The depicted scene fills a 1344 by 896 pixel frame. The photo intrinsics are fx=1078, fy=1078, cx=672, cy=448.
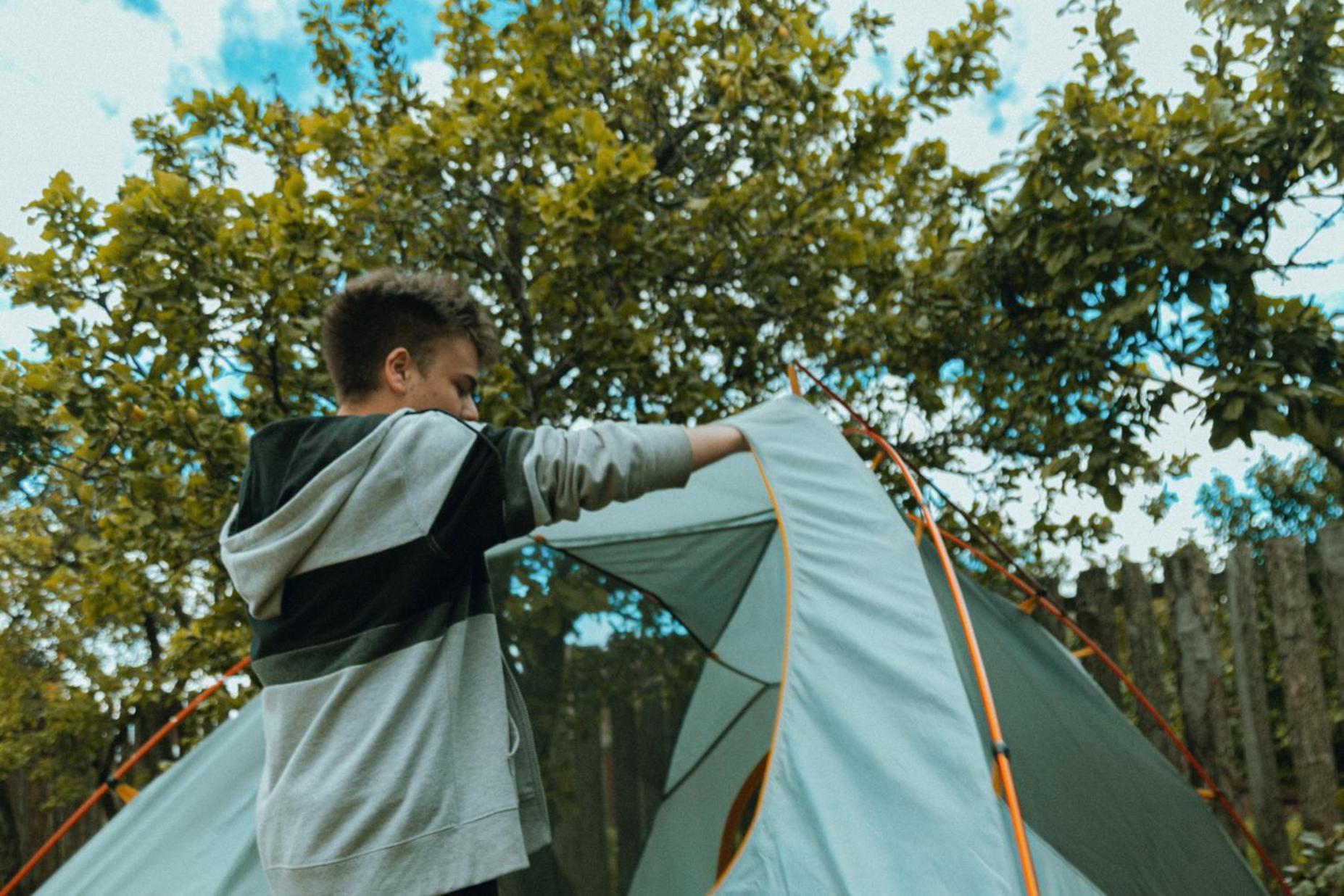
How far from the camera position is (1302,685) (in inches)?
110

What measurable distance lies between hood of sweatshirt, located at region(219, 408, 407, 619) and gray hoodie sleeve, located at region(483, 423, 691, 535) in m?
0.16

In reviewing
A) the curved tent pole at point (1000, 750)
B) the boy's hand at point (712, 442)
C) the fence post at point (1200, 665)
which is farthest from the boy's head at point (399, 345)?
the fence post at point (1200, 665)

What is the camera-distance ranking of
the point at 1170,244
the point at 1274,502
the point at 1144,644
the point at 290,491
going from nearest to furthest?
the point at 290,491
the point at 1170,244
the point at 1144,644
the point at 1274,502

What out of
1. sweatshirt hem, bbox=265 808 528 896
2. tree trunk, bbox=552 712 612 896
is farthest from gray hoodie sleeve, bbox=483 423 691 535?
tree trunk, bbox=552 712 612 896

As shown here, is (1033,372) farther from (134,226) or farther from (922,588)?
(134,226)

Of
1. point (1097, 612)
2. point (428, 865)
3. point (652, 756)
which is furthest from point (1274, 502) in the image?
point (428, 865)

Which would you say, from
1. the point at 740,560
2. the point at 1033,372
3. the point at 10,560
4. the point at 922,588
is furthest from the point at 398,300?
the point at 10,560

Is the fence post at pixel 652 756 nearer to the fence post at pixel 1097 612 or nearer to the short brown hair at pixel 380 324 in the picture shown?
the fence post at pixel 1097 612

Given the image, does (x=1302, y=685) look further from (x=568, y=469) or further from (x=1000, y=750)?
(x=568, y=469)

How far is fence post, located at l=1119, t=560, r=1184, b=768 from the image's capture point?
10.1 feet

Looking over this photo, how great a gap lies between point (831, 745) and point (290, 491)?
762 millimetres

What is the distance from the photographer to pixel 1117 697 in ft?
10.5

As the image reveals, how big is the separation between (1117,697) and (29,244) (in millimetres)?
3387

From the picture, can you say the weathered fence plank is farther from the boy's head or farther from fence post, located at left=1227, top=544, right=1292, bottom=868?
fence post, located at left=1227, top=544, right=1292, bottom=868
